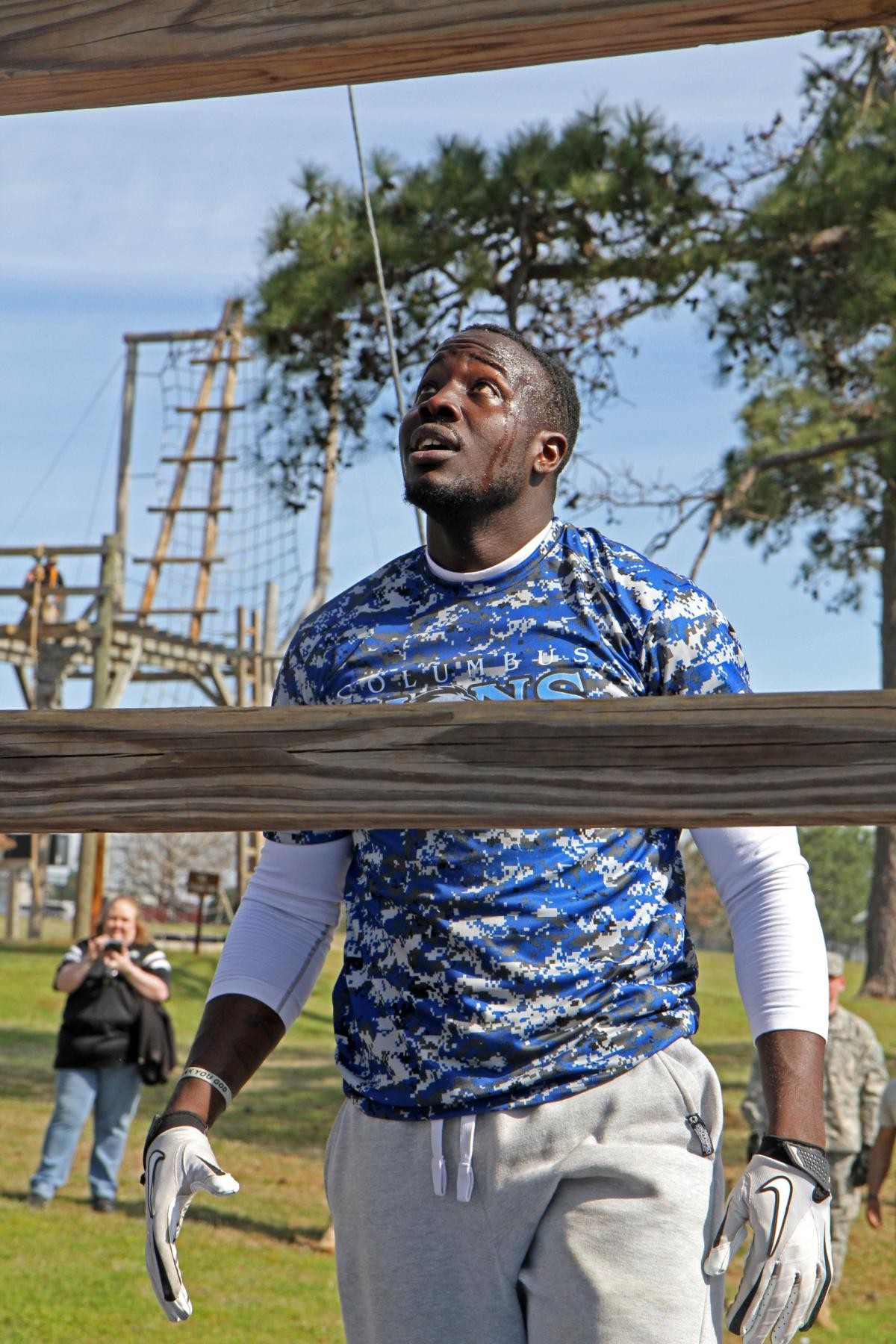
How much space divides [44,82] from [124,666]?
1717 cm

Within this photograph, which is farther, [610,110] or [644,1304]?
[610,110]

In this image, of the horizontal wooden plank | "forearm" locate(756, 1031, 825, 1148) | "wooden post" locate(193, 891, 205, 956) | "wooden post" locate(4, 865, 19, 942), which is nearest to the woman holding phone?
"forearm" locate(756, 1031, 825, 1148)

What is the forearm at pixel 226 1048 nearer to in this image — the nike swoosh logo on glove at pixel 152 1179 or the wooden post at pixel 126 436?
the nike swoosh logo on glove at pixel 152 1179

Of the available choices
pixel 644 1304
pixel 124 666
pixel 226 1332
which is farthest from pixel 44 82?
pixel 124 666

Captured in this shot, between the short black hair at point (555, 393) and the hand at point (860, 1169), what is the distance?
554 cm

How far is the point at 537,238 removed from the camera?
331 inches

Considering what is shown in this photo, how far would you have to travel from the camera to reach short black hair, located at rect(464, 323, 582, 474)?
246 cm

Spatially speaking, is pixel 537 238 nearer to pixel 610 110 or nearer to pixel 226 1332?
pixel 610 110

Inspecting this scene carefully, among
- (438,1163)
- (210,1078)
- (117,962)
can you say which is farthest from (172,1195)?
(117,962)

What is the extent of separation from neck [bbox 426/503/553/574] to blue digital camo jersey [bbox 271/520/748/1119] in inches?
1.7

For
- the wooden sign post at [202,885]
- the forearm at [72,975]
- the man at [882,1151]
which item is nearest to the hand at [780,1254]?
the man at [882,1151]

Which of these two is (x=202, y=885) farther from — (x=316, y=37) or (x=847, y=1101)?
(x=316, y=37)

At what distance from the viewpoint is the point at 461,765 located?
1.49 m

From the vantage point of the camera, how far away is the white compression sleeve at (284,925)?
2320 mm
